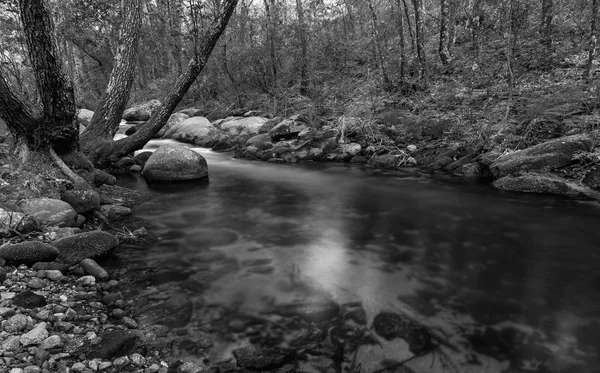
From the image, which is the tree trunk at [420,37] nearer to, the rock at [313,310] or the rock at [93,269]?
the rock at [313,310]

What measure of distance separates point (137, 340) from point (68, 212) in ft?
9.50

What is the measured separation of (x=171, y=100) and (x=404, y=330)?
26.1ft

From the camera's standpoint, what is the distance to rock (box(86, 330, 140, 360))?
8.89 ft

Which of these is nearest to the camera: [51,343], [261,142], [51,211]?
[51,343]

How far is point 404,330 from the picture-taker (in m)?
3.49

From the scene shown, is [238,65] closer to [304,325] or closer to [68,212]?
[68,212]

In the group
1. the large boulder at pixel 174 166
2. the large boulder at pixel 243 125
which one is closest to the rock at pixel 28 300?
the large boulder at pixel 174 166

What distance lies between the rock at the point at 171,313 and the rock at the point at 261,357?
0.72 m

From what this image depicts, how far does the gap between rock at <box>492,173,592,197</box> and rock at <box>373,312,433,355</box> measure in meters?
5.40

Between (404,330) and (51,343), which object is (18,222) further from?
(404,330)

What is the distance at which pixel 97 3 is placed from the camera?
15.8 m

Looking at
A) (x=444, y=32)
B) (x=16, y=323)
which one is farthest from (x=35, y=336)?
(x=444, y=32)

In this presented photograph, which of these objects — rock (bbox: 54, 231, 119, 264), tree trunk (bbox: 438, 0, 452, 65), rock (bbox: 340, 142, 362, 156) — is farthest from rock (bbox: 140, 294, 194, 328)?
tree trunk (bbox: 438, 0, 452, 65)

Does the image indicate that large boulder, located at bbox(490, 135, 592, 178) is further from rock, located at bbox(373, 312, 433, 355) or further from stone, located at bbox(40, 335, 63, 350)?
stone, located at bbox(40, 335, 63, 350)
